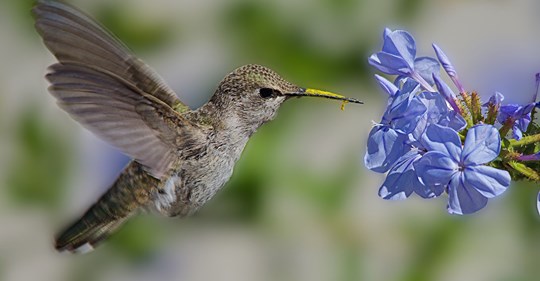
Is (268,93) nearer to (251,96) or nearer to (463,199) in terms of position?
(251,96)

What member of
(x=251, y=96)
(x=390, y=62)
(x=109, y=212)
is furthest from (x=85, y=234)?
(x=390, y=62)

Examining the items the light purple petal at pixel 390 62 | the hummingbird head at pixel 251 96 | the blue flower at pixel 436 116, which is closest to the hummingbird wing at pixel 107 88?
the hummingbird head at pixel 251 96

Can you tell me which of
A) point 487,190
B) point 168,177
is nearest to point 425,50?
point 168,177

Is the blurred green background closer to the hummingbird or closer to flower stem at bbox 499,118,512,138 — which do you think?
the hummingbird

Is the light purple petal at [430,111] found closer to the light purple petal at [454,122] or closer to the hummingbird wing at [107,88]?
the light purple petal at [454,122]

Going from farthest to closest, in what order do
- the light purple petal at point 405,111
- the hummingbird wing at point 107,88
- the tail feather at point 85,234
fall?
the tail feather at point 85,234, the hummingbird wing at point 107,88, the light purple petal at point 405,111

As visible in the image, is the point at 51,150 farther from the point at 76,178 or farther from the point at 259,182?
the point at 259,182

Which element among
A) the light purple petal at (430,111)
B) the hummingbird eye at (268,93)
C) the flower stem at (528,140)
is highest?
the hummingbird eye at (268,93)
